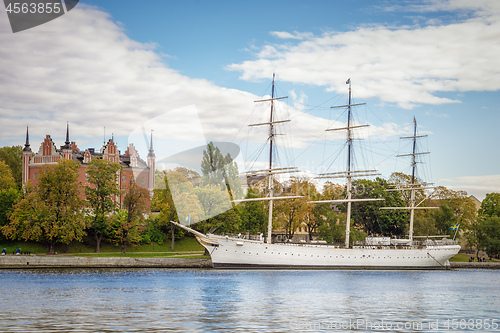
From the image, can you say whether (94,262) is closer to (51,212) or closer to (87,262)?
(87,262)

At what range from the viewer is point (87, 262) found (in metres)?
56.3

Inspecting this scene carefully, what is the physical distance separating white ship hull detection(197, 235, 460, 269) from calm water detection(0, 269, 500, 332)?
33.8ft

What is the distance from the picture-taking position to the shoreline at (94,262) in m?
54.4

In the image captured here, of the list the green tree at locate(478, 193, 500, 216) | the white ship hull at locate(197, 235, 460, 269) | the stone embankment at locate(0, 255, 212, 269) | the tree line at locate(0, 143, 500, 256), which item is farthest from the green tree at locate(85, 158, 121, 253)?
the green tree at locate(478, 193, 500, 216)

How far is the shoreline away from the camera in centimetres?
5438

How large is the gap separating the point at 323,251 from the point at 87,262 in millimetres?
29504

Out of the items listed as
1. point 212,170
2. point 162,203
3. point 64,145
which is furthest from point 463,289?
point 64,145

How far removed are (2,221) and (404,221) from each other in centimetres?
6238

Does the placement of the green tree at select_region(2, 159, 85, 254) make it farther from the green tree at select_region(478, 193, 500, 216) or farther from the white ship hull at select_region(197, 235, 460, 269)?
the green tree at select_region(478, 193, 500, 216)

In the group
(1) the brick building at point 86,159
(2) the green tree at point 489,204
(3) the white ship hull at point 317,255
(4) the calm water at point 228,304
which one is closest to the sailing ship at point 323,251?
(3) the white ship hull at point 317,255

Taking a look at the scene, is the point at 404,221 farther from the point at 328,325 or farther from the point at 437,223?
the point at 328,325

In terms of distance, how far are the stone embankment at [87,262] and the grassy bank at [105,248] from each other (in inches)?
208

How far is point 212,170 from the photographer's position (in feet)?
243

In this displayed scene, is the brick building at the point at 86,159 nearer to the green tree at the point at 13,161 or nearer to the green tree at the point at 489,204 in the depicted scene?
the green tree at the point at 13,161
